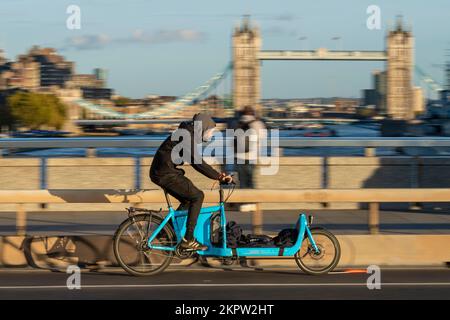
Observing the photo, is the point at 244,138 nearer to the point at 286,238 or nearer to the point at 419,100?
the point at 286,238

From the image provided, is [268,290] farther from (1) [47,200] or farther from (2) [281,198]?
(1) [47,200]

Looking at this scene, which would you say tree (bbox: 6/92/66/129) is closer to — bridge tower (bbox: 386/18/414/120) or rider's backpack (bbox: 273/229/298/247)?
bridge tower (bbox: 386/18/414/120)

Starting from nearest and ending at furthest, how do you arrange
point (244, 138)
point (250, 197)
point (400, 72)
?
point (250, 197) < point (244, 138) < point (400, 72)

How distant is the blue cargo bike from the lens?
966 cm

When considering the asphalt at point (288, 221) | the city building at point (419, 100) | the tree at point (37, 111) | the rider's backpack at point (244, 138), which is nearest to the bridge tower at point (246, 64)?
the tree at point (37, 111)

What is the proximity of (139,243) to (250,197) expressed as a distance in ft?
4.69

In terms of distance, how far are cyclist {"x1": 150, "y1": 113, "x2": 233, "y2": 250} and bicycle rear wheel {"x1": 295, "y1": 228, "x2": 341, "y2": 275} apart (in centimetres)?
107

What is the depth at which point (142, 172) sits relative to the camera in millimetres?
16672

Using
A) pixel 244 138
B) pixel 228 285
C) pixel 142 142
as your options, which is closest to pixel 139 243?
pixel 228 285

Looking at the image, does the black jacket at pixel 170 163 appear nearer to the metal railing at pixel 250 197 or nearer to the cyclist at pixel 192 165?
the cyclist at pixel 192 165

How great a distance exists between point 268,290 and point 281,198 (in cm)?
179

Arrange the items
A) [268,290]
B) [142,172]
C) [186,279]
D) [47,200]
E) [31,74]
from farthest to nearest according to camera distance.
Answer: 1. [31,74]
2. [142,172]
3. [47,200]
4. [186,279]
5. [268,290]

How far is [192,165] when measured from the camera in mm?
9508
